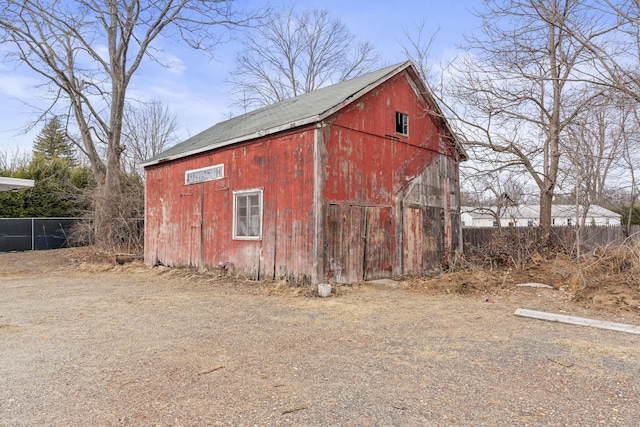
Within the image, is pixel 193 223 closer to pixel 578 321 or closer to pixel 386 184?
pixel 386 184

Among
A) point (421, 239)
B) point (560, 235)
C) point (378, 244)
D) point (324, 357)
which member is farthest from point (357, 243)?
point (560, 235)

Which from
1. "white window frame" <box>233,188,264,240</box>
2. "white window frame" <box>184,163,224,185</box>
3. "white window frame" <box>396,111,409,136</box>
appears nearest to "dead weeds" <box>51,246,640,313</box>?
"white window frame" <box>233,188,264,240</box>

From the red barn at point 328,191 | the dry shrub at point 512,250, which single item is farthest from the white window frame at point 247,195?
the dry shrub at point 512,250

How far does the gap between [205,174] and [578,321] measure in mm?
9085

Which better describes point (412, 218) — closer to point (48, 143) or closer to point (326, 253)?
point (326, 253)

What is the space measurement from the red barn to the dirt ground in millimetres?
1322

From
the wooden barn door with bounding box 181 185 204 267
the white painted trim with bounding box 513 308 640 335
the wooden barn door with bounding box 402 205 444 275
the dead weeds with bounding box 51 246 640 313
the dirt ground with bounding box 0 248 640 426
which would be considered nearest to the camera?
the dirt ground with bounding box 0 248 640 426

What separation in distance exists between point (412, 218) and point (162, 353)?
307 inches

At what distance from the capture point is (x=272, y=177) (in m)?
9.55

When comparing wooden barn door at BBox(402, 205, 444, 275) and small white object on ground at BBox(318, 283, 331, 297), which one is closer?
small white object on ground at BBox(318, 283, 331, 297)

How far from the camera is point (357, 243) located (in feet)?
30.9

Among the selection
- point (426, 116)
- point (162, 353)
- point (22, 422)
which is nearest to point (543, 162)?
point (426, 116)

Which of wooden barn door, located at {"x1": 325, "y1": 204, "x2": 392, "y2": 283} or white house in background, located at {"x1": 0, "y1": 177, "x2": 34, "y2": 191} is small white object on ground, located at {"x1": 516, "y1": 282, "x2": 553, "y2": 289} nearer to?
wooden barn door, located at {"x1": 325, "y1": 204, "x2": 392, "y2": 283}

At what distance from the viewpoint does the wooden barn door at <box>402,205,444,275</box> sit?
425 inches
